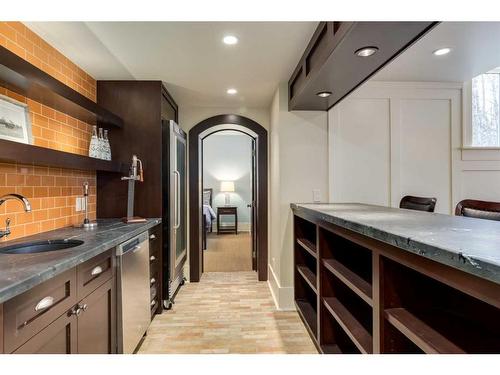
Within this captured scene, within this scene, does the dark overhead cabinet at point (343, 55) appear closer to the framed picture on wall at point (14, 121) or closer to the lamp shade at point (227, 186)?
the framed picture on wall at point (14, 121)

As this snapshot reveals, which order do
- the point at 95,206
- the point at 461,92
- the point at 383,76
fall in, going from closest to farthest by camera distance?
1. the point at 95,206
2. the point at 383,76
3. the point at 461,92

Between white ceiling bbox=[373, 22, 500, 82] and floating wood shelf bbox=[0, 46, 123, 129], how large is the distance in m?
2.63

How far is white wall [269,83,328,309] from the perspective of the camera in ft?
10.3

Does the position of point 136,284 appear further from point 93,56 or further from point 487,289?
point 487,289

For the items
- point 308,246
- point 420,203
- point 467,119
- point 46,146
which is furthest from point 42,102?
point 467,119

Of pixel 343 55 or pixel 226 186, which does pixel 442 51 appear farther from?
pixel 226 186

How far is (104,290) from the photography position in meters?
1.78

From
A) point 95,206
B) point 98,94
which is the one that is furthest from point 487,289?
point 98,94

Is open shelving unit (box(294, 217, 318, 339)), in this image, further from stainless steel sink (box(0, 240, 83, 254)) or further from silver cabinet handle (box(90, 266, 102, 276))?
stainless steel sink (box(0, 240, 83, 254))

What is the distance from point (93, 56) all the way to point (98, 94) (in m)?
0.61

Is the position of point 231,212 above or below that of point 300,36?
below

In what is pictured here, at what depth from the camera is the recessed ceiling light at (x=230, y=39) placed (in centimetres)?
215

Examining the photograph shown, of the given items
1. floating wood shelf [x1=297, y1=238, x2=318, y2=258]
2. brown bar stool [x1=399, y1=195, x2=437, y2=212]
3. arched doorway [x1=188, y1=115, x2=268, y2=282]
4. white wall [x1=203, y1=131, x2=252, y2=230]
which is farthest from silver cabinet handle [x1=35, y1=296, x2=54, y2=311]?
white wall [x1=203, y1=131, x2=252, y2=230]

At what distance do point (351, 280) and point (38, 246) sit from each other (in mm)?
1856
